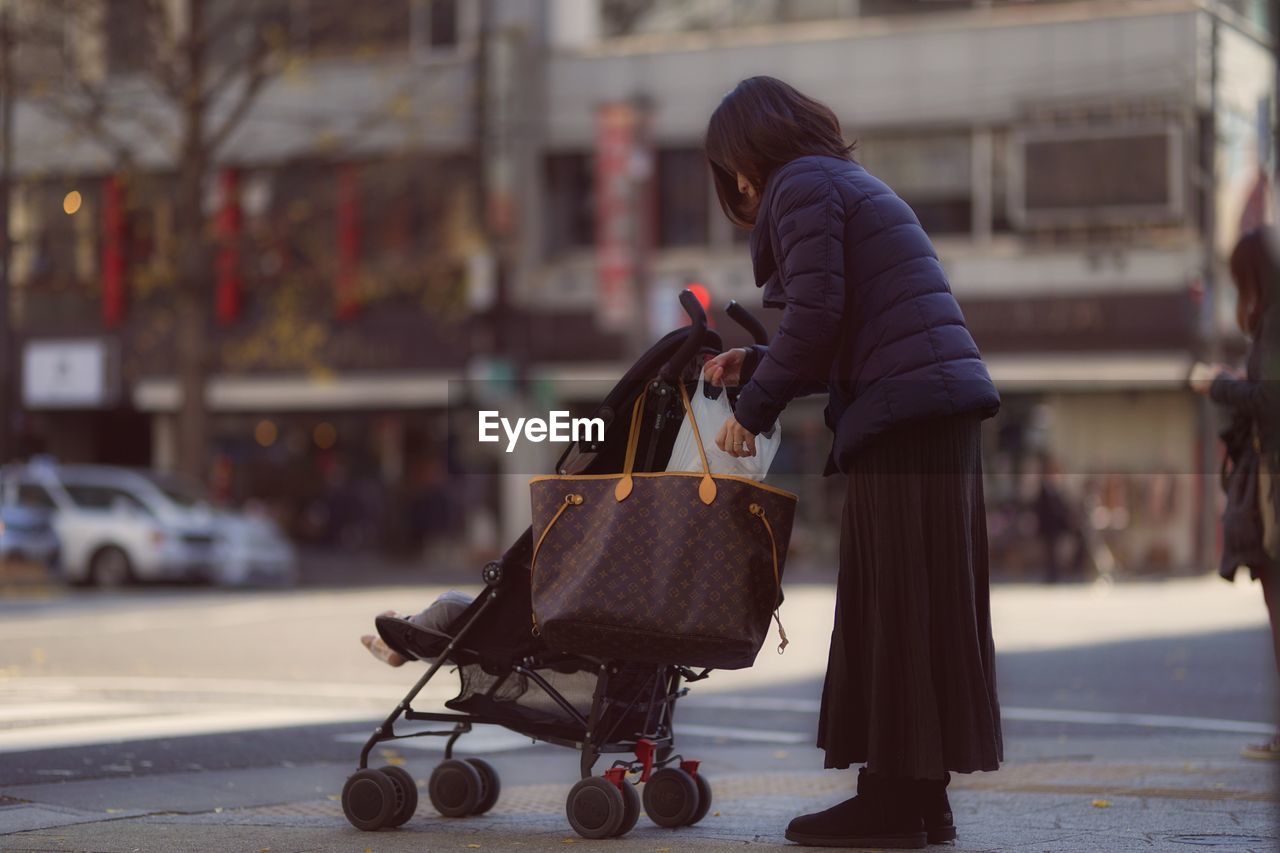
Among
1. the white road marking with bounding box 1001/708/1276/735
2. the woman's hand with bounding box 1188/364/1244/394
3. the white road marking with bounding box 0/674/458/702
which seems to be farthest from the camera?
the white road marking with bounding box 0/674/458/702

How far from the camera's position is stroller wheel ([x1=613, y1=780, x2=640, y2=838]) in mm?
5816

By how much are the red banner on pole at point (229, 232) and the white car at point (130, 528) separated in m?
6.60

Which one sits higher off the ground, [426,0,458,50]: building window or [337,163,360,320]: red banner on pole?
[426,0,458,50]: building window

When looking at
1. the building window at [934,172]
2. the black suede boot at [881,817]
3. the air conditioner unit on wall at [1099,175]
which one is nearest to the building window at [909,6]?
Result: the building window at [934,172]

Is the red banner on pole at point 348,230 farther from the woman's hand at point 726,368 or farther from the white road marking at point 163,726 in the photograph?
the woman's hand at point 726,368

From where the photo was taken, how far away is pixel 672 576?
546 cm

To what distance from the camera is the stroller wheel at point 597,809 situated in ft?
19.0

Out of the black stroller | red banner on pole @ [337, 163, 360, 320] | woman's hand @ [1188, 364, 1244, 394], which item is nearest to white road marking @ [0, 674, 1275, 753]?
the black stroller

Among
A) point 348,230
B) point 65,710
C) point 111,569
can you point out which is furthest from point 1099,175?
point 65,710

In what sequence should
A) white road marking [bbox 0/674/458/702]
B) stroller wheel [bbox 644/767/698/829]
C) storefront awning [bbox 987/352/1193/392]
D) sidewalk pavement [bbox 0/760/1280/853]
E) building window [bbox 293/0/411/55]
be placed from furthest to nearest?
building window [bbox 293/0/411/55], storefront awning [bbox 987/352/1193/392], white road marking [bbox 0/674/458/702], stroller wheel [bbox 644/767/698/829], sidewalk pavement [bbox 0/760/1280/853]

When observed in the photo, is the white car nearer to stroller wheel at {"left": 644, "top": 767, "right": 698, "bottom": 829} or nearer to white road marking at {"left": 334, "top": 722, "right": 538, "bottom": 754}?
white road marking at {"left": 334, "top": 722, "right": 538, "bottom": 754}

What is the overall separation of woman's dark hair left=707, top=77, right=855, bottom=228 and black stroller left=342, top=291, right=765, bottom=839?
1.40ft

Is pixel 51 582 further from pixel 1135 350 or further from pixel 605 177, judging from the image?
Answer: pixel 1135 350

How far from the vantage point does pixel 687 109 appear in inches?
1396
